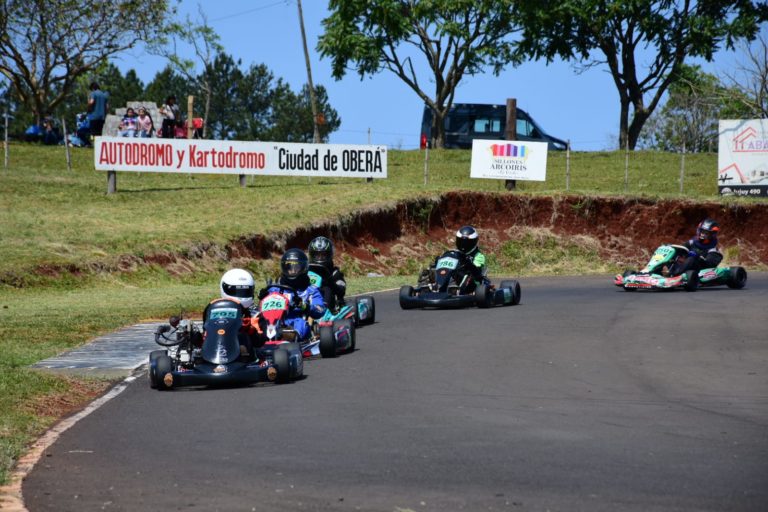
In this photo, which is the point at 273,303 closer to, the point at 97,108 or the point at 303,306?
the point at 303,306

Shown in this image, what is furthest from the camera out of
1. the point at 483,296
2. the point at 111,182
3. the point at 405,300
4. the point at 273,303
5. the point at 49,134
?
the point at 49,134

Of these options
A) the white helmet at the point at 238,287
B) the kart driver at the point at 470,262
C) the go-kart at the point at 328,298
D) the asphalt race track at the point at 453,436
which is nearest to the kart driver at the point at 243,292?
the white helmet at the point at 238,287

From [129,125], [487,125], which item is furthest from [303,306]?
[487,125]

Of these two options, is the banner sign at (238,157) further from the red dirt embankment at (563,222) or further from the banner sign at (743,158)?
the banner sign at (743,158)

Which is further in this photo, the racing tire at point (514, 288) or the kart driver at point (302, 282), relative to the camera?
the racing tire at point (514, 288)

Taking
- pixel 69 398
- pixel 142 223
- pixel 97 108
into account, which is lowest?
pixel 69 398

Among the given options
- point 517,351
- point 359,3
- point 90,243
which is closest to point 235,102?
point 359,3

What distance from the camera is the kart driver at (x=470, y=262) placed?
64.9 ft

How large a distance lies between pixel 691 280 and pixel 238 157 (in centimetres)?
1660

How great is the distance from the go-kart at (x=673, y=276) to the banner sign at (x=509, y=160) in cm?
1259

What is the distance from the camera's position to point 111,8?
47000 mm

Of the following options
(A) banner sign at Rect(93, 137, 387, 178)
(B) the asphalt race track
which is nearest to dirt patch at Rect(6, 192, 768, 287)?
(A) banner sign at Rect(93, 137, 387, 178)

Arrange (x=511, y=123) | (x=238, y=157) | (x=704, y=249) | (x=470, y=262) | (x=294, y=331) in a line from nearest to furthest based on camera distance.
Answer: (x=294, y=331), (x=470, y=262), (x=704, y=249), (x=238, y=157), (x=511, y=123)

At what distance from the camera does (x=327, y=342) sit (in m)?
13.8
